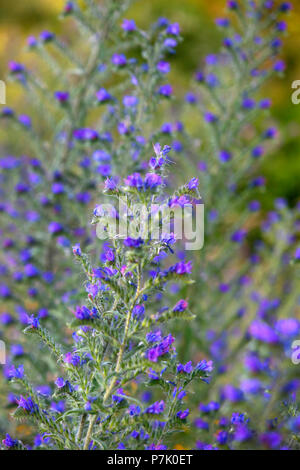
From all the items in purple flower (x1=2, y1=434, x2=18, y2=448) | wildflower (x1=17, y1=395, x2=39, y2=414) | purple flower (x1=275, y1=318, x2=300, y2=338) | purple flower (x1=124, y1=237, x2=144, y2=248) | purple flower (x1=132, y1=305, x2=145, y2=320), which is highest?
purple flower (x1=124, y1=237, x2=144, y2=248)

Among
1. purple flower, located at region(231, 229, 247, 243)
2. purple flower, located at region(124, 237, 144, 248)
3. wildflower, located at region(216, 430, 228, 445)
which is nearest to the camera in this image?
purple flower, located at region(124, 237, 144, 248)

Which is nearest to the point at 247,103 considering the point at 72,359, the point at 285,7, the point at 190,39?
the point at 285,7

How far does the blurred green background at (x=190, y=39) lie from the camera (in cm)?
614

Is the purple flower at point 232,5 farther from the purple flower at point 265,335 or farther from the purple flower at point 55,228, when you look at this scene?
the purple flower at point 265,335

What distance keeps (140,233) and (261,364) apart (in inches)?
36.2

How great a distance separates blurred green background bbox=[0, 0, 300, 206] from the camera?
20.1ft

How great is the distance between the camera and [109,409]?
1.10 meters

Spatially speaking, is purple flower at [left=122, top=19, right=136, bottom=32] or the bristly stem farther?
purple flower at [left=122, top=19, right=136, bottom=32]

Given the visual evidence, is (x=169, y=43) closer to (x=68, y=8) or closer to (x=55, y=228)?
(x=68, y=8)

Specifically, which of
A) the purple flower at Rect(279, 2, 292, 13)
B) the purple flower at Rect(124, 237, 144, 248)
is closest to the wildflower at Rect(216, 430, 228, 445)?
the purple flower at Rect(124, 237, 144, 248)

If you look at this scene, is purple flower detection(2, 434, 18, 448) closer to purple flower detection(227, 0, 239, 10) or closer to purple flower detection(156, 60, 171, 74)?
purple flower detection(156, 60, 171, 74)

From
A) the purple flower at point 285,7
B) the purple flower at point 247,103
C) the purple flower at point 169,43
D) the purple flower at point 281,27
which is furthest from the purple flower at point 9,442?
the purple flower at point 285,7
